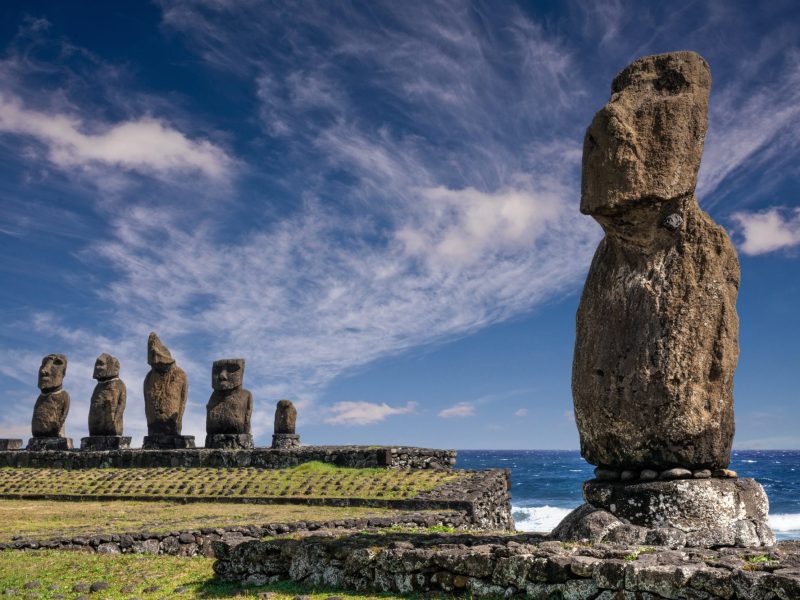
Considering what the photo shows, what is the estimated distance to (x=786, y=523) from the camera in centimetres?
4128

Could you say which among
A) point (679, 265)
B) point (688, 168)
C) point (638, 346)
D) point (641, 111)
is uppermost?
point (641, 111)

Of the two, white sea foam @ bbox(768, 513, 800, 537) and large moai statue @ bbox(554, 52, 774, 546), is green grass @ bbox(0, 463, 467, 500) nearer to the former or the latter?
large moai statue @ bbox(554, 52, 774, 546)

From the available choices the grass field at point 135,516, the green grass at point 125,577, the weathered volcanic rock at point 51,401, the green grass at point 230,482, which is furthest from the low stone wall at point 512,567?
the weathered volcanic rock at point 51,401

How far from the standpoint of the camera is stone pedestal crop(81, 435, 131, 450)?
31.5 m

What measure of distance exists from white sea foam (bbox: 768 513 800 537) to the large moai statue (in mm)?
32982

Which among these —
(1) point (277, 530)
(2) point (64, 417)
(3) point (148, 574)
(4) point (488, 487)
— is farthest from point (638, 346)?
(2) point (64, 417)

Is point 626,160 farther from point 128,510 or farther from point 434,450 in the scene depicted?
point 434,450

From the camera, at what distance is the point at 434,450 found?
27375mm

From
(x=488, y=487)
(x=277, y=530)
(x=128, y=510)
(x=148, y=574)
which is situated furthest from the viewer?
(x=488, y=487)

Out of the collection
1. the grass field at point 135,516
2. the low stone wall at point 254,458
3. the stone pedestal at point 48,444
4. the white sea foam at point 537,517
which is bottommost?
the white sea foam at point 537,517

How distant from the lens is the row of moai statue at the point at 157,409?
30.4 metres

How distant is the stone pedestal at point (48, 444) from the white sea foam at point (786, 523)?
32200mm

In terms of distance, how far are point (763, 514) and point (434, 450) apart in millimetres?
19908

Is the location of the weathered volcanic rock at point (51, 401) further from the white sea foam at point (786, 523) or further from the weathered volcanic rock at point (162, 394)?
the white sea foam at point (786, 523)
